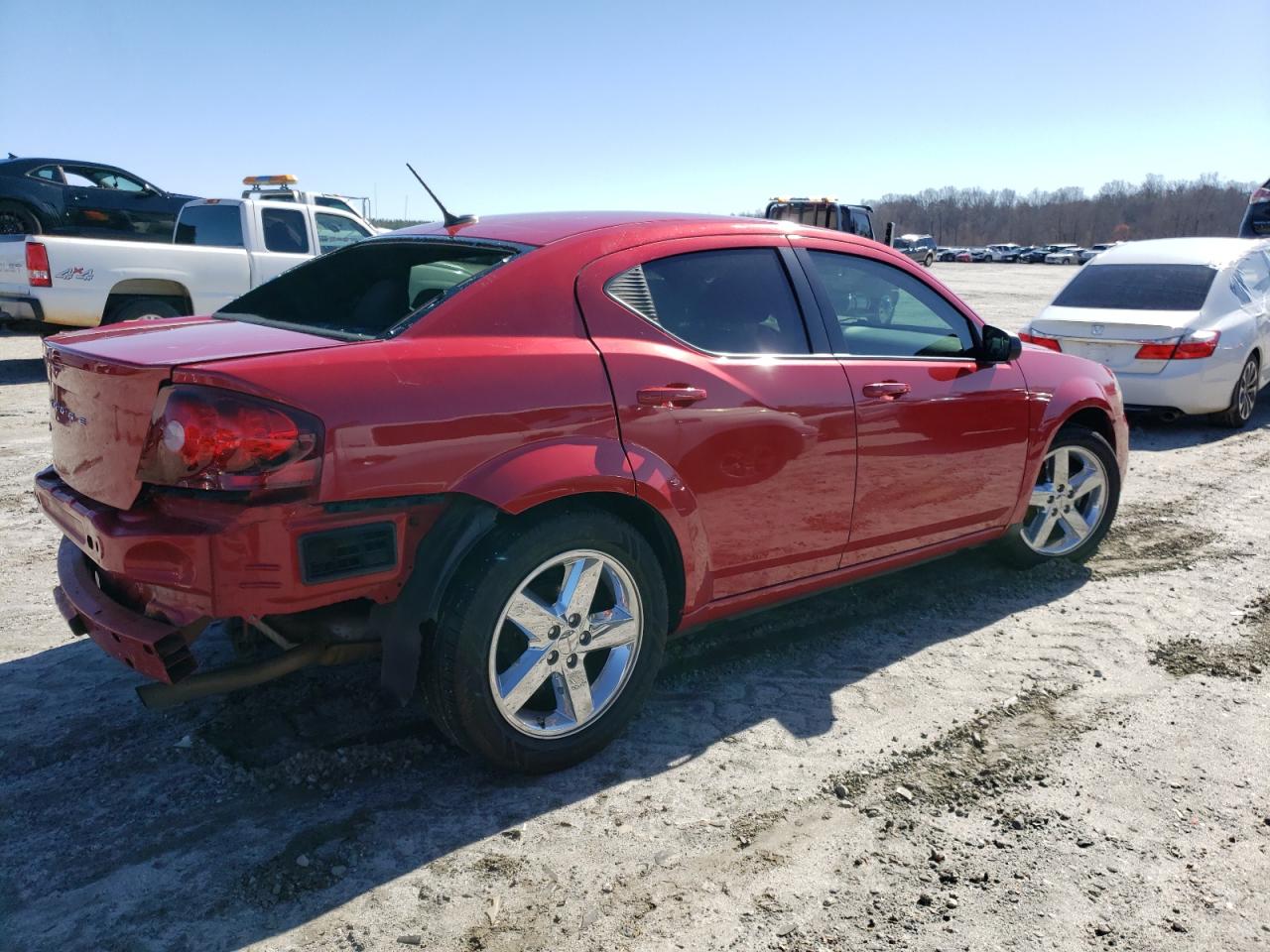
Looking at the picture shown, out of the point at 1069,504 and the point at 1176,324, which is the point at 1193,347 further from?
the point at 1069,504

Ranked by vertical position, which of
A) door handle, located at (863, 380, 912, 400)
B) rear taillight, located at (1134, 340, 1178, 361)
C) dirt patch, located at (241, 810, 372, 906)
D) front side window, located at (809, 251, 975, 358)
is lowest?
dirt patch, located at (241, 810, 372, 906)

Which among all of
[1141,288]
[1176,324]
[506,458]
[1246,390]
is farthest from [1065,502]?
[1246,390]

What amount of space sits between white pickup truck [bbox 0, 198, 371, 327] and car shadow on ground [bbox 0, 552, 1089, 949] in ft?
23.2

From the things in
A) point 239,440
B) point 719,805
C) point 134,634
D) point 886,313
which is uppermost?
point 886,313

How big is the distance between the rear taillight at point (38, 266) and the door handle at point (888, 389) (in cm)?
920

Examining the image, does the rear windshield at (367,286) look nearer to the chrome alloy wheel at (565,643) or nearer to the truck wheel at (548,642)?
the truck wheel at (548,642)

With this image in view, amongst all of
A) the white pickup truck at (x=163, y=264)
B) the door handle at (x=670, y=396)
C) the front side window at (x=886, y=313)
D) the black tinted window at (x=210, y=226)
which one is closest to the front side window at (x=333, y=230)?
the white pickup truck at (x=163, y=264)

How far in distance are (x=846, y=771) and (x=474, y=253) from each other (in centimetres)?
208

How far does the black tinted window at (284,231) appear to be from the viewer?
11414 mm

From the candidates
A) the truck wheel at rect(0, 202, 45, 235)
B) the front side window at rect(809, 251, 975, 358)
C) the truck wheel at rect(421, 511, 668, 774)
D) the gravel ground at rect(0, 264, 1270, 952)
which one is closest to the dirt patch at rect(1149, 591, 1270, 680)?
the gravel ground at rect(0, 264, 1270, 952)

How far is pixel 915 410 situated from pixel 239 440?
2.57m

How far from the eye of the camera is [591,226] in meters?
3.31

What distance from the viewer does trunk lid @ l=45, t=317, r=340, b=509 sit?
2.54m

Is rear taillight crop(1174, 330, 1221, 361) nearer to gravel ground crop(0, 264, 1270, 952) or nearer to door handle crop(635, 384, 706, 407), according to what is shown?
gravel ground crop(0, 264, 1270, 952)
